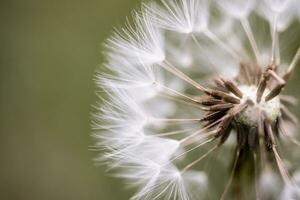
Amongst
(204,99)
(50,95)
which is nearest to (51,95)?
(50,95)

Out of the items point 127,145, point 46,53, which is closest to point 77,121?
point 46,53

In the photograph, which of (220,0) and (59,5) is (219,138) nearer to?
(220,0)

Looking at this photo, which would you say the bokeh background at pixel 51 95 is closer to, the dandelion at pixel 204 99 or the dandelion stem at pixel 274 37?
the dandelion at pixel 204 99

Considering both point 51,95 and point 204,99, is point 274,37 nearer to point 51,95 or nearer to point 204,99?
point 204,99

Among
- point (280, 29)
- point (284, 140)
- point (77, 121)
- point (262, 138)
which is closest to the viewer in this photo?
point (262, 138)

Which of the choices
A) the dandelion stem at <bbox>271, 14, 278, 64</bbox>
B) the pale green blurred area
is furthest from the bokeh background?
the dandelion stem at <bbox>271, 14, 278, 64</bbox>
